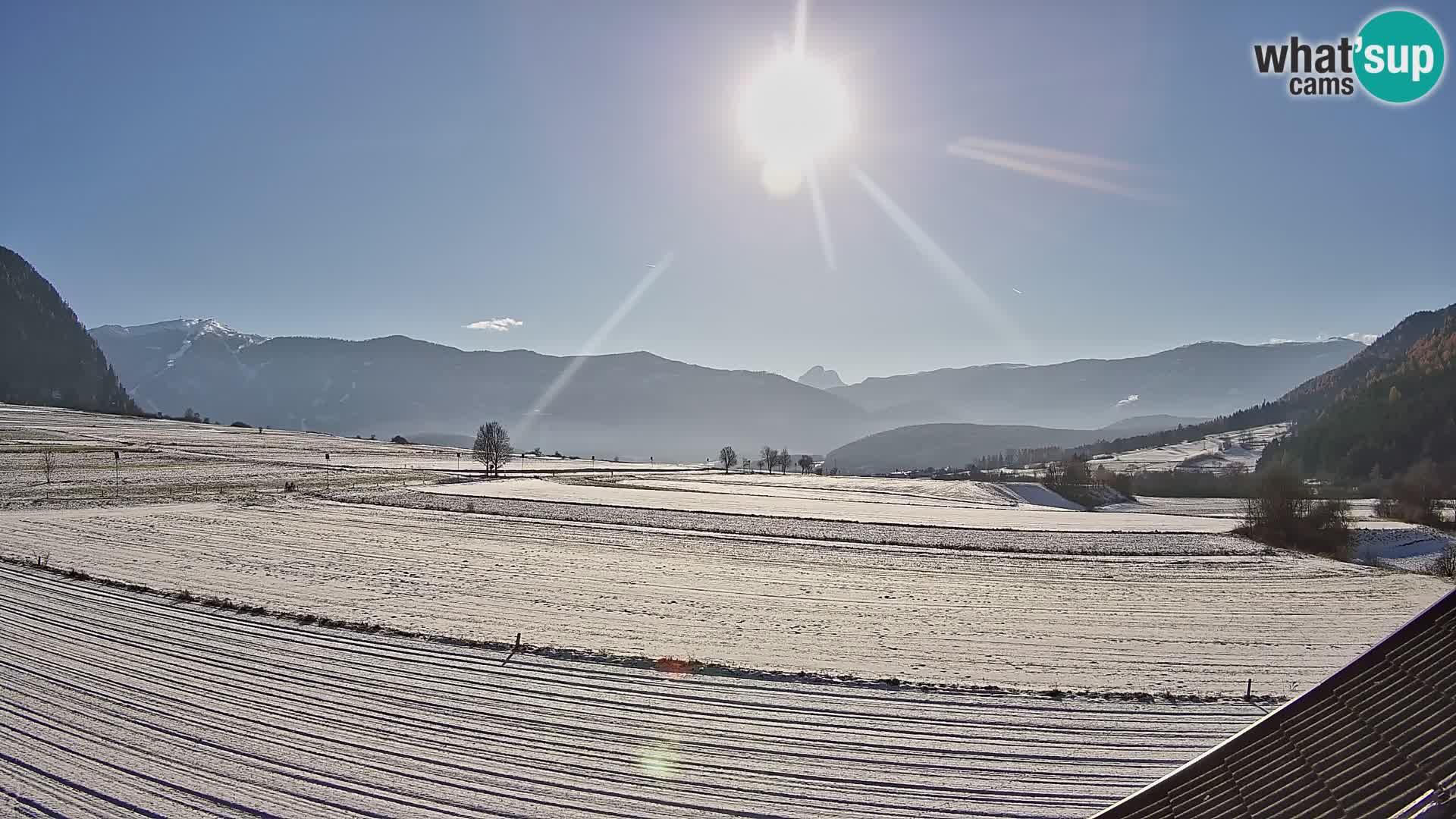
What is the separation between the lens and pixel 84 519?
37188 millimetres

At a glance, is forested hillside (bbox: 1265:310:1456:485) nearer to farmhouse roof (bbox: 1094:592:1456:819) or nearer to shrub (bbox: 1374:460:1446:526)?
shrub (bbox: 1374:460:1446:526)

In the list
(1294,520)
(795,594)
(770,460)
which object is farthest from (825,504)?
(770,460)

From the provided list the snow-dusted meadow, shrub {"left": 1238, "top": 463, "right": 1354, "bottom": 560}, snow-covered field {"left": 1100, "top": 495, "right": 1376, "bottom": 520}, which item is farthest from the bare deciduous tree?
snow-covered field {"left": 1100, "top": 495, "right": 1376, "bottom": 520}

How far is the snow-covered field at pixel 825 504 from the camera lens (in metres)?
54.2

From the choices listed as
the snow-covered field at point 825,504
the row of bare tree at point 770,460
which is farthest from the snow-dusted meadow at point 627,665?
the row of bare tree at point 770,460

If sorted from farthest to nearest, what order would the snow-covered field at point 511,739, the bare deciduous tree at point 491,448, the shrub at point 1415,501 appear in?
the bare deciduous tree at point 491,448 → the shrub at point 1415,501 → the snow-covered field at point 511,739

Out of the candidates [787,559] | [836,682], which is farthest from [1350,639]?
[787,559]

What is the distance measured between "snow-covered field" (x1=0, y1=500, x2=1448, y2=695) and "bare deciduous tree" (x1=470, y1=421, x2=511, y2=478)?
1796 inches

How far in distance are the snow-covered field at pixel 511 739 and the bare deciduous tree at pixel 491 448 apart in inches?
2791

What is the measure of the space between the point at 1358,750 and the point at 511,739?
12009 mm

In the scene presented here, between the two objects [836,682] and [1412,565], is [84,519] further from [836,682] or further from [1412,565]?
[1412,565]

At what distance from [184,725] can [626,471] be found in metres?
97.3

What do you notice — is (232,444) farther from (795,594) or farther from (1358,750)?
(1358,750)

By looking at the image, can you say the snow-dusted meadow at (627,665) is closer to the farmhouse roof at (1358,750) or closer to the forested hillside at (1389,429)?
the farmhouse roof at (1358,750)
